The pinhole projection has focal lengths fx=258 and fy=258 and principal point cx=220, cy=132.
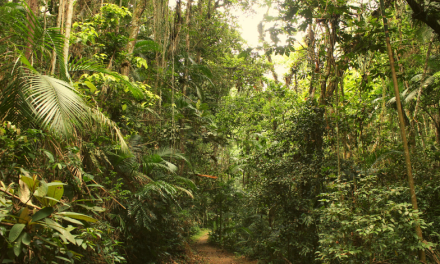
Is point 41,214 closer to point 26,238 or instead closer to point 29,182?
point 26,238

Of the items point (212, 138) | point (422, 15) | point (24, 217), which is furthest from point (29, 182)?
point (212, 138)

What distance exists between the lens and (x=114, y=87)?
14.5 feet

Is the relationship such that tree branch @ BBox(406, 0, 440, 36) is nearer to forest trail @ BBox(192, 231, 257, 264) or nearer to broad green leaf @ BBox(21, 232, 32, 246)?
A: broad green leaf @ BBox(21, 232, 32, 246)

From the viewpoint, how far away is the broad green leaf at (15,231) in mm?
1639

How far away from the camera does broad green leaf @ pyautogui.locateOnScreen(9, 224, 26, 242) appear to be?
5.38 ft

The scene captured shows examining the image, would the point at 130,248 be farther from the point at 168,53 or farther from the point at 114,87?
the point at 168,53

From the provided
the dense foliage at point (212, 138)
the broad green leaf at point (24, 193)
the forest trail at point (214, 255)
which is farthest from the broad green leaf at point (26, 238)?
the forest trail at point (214, 255)

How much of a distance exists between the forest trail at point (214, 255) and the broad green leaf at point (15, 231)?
255 inches

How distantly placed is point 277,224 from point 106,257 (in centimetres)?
359

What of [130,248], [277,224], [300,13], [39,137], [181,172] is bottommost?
[130,248]

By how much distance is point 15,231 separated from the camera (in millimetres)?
1676

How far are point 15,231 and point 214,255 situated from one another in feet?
25.9

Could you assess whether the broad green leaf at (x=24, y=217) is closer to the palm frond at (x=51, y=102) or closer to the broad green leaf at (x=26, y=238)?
the broad green leaf at (x=26, y=238)

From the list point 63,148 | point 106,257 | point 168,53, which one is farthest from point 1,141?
point 168,53
